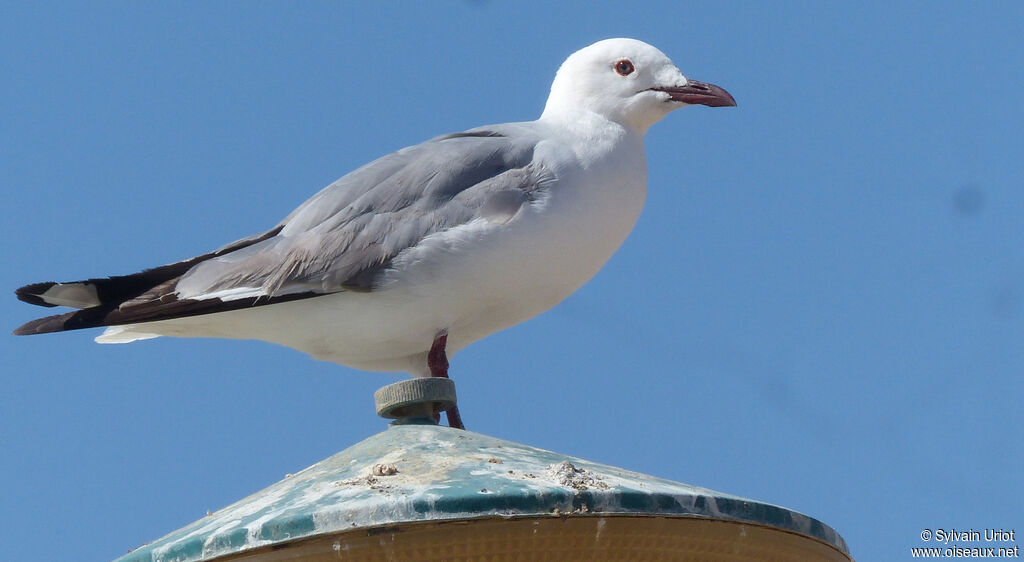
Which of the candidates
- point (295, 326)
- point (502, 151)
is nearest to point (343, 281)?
point (295, 326)

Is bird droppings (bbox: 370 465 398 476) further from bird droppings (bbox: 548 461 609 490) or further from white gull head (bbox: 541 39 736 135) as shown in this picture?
white gull head (bbox: 541 39 736 135)

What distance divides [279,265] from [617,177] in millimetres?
1664

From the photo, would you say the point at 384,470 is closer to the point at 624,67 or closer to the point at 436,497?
the point at 436,497

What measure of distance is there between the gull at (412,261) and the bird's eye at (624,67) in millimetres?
499

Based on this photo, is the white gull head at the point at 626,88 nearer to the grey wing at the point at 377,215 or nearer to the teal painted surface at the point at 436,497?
the grey wing at the point at 377,215

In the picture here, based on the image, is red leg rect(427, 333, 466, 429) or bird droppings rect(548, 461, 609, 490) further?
red leg rect(427, 333, 466, 429)

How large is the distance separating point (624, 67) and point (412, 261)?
6.00 feet

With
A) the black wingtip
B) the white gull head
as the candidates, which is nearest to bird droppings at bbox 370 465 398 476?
the black wingtip

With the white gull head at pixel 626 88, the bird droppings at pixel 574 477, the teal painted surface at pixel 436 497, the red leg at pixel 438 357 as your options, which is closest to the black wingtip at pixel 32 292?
the red leg at pixel 438 357

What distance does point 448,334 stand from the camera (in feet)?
20.2

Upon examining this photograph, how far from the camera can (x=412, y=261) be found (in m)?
5.94

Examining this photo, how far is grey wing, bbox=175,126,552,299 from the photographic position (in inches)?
237

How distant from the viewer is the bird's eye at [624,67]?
6.99 m

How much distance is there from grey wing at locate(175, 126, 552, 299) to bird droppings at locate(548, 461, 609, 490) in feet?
8.92
